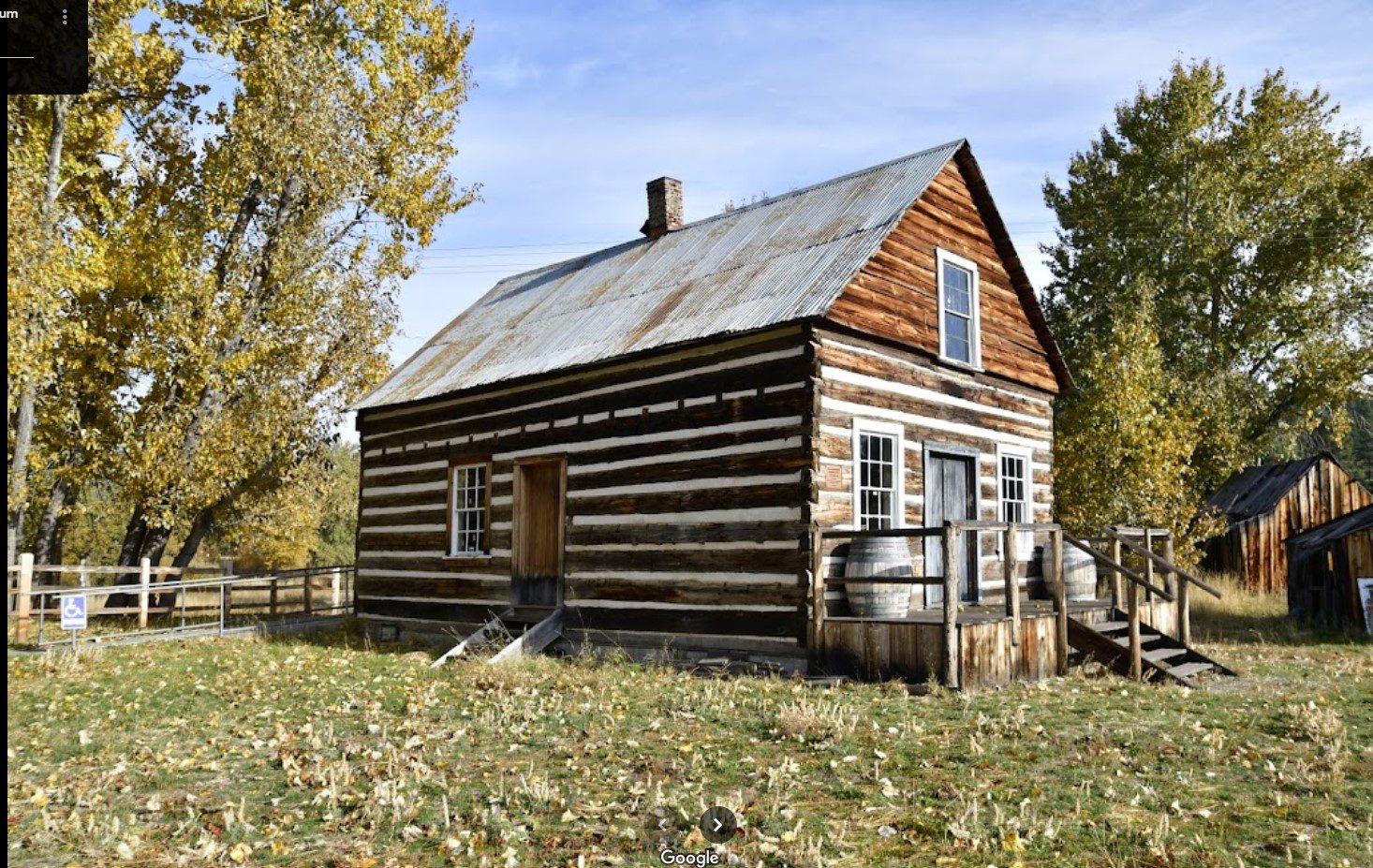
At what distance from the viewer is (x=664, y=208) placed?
20469mm

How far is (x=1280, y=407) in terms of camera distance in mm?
28484

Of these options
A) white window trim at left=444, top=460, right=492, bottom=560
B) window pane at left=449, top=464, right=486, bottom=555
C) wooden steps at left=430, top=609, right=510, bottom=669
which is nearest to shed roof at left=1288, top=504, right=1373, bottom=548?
wooden steps at left=430, top=609, right=510, bottom=669

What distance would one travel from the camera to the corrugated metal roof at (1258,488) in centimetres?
2897

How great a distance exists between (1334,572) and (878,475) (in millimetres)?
11209

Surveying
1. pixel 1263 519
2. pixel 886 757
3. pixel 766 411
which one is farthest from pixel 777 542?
pixel 1263 519

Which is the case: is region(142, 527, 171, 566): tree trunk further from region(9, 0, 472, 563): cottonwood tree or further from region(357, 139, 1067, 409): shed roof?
region(357, 139, 1067, 409): shed roof

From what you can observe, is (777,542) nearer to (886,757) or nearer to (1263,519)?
(886,757)

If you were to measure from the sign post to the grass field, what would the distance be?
2070 mm

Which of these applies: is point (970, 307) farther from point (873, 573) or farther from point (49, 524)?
point (49, 524)

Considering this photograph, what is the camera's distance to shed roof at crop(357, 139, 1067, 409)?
553 inches

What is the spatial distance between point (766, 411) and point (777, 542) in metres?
1.70

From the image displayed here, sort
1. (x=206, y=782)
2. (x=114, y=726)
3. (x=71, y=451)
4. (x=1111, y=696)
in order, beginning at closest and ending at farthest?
(x=206, y=782), (x=114, y=726), (x=1111, y=696), (x=71, y=451)

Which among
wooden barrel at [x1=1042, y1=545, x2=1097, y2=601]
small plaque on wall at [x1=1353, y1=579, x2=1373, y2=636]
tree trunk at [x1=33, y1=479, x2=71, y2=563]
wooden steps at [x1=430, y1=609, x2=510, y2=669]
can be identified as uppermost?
tree trunk at [x1=33, y1=479, x2=71, y2=563]

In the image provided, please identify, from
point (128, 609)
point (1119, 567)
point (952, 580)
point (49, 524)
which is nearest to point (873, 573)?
point (952, 580)
